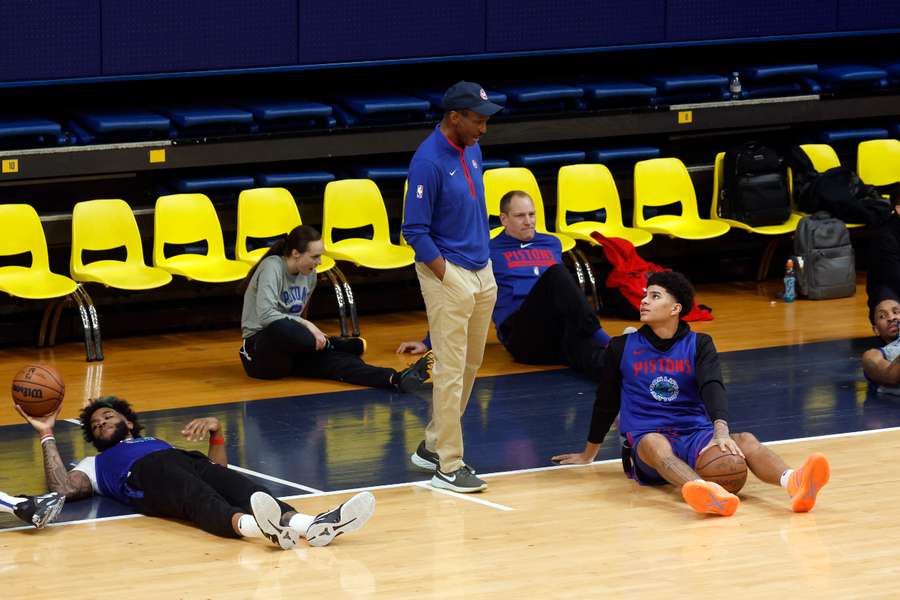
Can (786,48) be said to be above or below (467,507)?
above

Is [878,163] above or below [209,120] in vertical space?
below

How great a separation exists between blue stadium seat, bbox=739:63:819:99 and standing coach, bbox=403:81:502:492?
225 inches

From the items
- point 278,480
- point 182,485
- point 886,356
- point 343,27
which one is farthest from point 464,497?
point 343,27

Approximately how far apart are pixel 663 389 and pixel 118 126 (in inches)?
191

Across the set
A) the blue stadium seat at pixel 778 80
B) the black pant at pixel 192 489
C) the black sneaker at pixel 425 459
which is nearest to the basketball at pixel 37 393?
the black pant at pixel 192 489

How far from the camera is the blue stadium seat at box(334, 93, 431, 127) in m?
11.4

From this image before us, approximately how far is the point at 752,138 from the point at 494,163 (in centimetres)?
238

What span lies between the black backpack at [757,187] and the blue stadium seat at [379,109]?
231cm

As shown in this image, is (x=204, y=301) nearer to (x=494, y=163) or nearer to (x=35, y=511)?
(x=494, y=163)

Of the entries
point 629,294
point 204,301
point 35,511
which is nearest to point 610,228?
point 629,294

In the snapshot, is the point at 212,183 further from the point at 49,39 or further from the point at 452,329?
the point at 452,329

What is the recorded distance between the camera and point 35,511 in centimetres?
681

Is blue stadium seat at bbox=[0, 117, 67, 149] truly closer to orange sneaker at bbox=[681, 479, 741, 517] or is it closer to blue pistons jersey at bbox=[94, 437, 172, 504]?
blue pistons jersey at bbox=[94, 437, 172, 504]

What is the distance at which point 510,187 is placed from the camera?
38.1 ft
